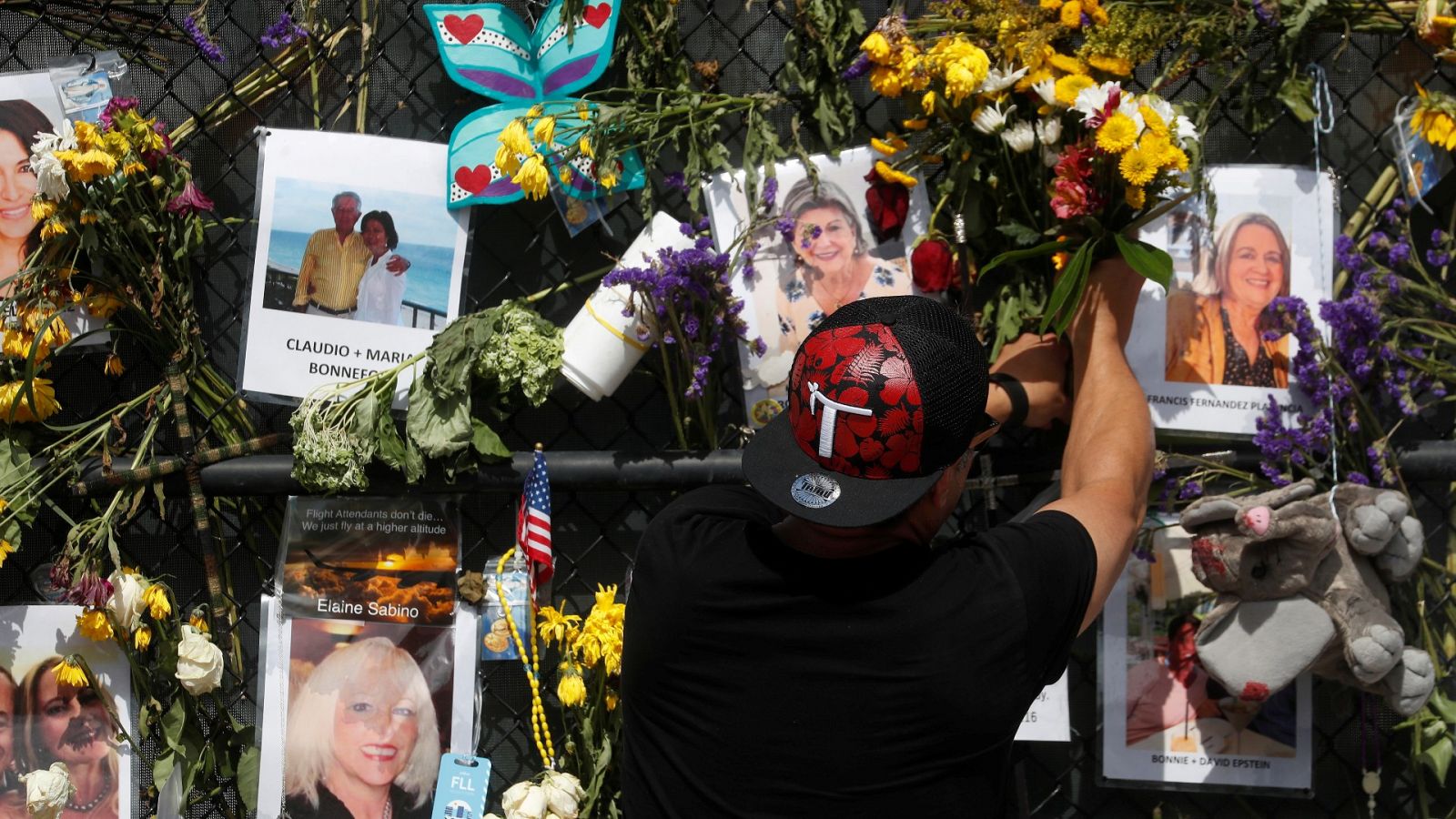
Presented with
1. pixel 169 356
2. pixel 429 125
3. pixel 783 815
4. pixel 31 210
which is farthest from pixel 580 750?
pixel 31 210

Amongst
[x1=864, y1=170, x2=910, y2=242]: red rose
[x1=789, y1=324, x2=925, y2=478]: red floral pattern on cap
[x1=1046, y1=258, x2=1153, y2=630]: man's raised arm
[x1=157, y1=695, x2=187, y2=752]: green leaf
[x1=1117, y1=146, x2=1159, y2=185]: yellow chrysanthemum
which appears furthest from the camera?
[x1=157, y1=695, x2=187, y2=752]: green leaf

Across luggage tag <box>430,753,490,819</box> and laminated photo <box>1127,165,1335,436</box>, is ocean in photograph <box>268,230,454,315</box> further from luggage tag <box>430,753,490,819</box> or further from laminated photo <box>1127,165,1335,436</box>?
laminated photo <box>1127,165,1335,436</box>

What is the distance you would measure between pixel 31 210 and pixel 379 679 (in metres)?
1.06

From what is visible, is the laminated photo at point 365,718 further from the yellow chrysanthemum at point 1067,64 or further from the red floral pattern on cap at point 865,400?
the yellow chrysanthemum at point 1067,64

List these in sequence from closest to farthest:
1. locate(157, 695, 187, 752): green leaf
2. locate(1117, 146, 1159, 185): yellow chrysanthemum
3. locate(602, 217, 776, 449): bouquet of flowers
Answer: locate(1117, 146, 1159, 185): yellow chrysanthemum < locate(602, 217, 776, 449): bouquet of flowers < locate(157, 695, 187, 752): green leaf

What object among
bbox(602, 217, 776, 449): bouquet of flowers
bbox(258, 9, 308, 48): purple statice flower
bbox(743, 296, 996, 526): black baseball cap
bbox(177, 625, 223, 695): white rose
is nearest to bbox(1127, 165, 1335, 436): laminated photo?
bbox(602, 217, 776, 449): bouquet of flowers

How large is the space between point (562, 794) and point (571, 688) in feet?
0.60

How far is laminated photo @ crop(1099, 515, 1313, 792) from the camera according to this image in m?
Answer: 2.20

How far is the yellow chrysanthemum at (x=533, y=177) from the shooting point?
204 centimetres

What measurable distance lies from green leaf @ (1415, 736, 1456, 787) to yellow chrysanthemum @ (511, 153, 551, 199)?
1.83 metres

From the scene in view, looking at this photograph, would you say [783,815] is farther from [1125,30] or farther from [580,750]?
[1125,30]

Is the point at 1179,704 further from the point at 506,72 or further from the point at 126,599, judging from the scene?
the point at 126,599

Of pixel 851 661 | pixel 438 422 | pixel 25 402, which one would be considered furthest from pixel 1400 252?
pixel 25 402

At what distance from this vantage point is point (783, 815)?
4.87 feet
